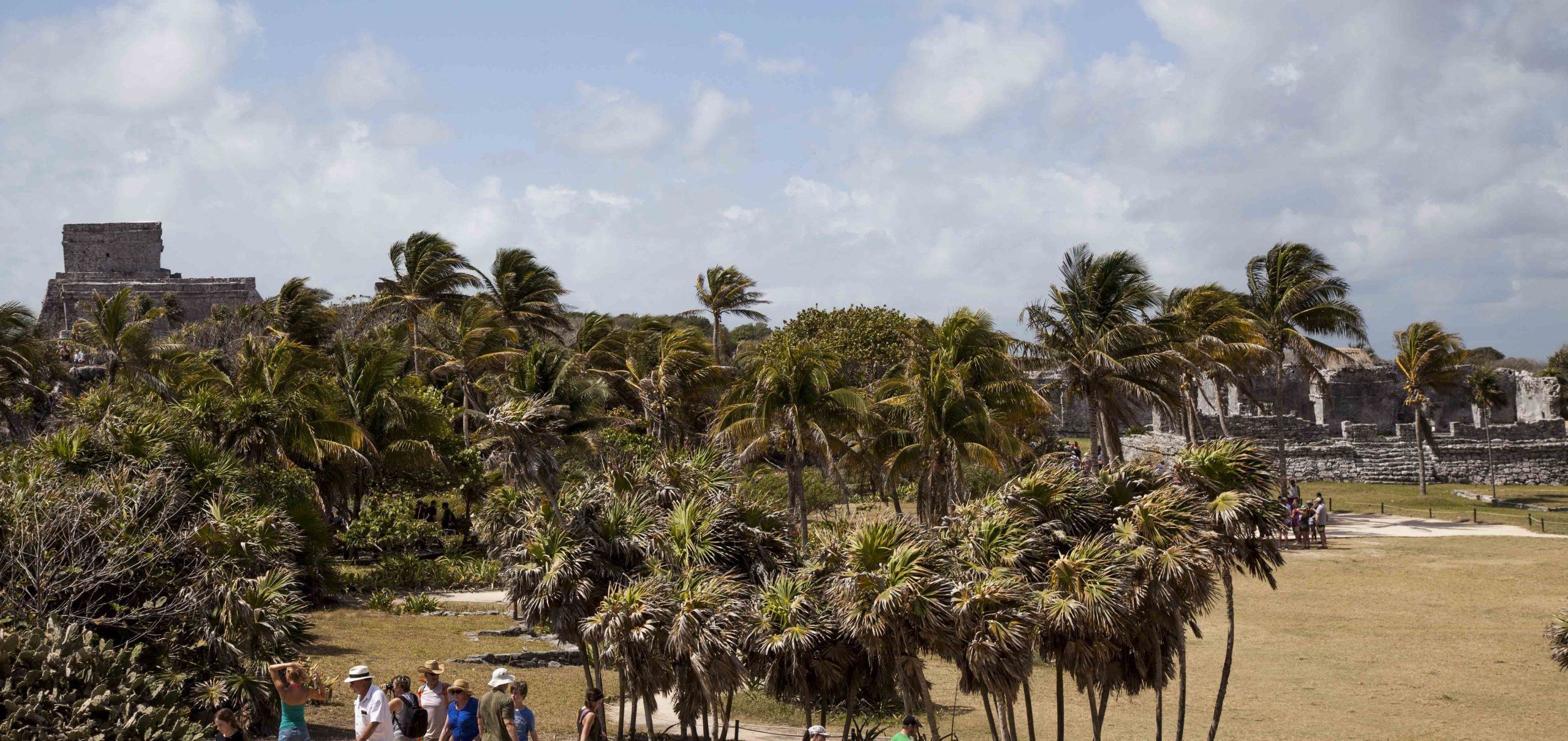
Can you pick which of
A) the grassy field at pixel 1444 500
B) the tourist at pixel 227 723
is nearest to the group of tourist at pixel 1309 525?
the grassy field at pixel 1444 500

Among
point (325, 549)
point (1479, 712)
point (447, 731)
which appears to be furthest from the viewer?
point (325, 549)

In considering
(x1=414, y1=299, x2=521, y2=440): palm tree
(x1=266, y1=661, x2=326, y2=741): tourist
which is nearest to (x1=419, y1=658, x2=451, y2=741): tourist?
(x1=266, y1=661, x2=326, y2=741): tourist

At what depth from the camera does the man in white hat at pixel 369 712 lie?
31.0 feet

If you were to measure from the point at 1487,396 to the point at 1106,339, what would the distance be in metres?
28.5

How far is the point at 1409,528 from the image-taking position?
109 ft

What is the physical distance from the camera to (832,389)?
81.1ft

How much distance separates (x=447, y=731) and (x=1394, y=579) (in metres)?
22.2

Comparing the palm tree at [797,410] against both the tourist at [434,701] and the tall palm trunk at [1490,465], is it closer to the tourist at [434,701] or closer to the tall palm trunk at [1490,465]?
the tourist at [434,701]

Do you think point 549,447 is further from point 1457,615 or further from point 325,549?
point 1457,615

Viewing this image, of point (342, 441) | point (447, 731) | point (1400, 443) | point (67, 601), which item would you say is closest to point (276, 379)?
point (342, 441)

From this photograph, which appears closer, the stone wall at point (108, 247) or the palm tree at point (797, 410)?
the palm tree at point (797, 410)

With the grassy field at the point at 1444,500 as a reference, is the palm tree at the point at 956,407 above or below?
above

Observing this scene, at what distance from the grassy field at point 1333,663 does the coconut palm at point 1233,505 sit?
3.27 m

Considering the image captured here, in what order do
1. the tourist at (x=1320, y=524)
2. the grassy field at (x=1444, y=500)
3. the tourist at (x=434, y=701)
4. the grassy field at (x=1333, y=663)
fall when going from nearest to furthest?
the tourist at (x=434, y=701), the grassy field at (x=1333, y=663), the tourist at (x=1320, y=524), the grassy field at (x=1444, y=500)
